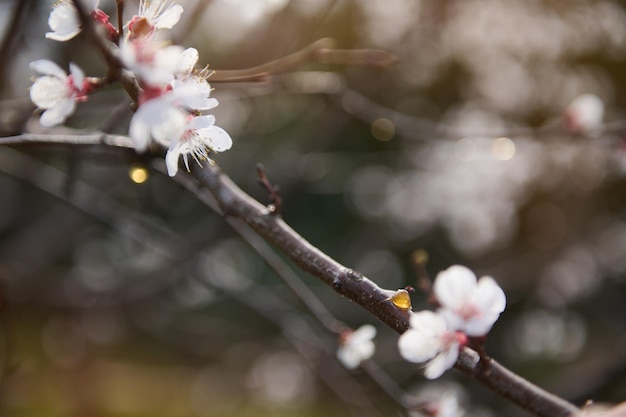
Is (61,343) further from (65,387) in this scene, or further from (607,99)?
(607,99)

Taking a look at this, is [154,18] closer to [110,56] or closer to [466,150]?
[110,56]

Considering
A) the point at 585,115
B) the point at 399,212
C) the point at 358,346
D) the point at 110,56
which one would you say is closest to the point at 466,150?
the point at 585,115

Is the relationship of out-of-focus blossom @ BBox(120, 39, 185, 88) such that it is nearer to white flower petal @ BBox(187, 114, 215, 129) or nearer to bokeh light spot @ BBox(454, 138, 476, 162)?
white flower petal @ BBox(187, 114, 215, 129)

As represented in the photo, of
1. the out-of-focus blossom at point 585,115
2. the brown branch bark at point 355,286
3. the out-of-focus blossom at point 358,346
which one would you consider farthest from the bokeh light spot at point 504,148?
the brown branch bark at point 355,286

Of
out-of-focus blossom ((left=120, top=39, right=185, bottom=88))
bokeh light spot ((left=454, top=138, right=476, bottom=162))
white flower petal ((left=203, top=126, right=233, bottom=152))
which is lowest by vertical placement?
bokeh light spot ((left=454, top=138, right=476, bottom=162))

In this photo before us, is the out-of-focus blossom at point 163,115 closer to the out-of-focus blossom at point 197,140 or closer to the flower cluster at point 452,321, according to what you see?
the out-of-focus blossom at point 197,140

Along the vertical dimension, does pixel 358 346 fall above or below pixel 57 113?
below

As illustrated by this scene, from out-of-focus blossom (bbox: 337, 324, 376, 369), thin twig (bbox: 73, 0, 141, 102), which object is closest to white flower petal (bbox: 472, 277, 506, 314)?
out-of-focus blossom (bbox: 337, 324, 376, 369)
